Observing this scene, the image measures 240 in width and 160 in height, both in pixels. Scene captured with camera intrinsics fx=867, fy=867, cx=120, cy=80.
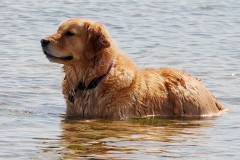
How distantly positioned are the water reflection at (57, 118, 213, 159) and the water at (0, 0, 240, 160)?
11 millimetres

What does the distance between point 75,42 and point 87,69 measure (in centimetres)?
39

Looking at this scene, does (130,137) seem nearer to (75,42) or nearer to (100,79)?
(100,79)

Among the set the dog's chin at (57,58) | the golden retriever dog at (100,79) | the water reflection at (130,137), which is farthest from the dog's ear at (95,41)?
the water reflection at (130,137)

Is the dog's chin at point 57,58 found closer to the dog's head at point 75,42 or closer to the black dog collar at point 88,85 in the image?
the dog's head at point 75,42

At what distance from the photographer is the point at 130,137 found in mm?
10164

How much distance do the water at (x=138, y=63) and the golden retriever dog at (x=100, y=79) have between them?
0.80 ft

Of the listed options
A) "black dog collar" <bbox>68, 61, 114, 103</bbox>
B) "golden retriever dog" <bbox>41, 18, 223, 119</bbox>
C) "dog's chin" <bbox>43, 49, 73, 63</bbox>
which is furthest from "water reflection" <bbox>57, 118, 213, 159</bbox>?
"dog's chin" <bbox>43, 49, 73, 63</bbox>

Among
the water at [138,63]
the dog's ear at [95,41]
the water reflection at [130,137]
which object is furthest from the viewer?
the dog's ear at [95,41]

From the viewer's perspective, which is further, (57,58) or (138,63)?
(138,63)

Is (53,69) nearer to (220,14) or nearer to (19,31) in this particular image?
(19,31)

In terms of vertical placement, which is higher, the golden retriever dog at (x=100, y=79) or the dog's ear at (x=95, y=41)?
the dog's ear at (x=95, y=41)

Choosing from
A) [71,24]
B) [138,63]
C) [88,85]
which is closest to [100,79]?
[88,85]

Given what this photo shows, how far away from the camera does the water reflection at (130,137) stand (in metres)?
9.16

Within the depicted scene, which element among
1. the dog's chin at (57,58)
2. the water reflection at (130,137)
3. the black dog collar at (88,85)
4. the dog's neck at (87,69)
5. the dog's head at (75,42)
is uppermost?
the dog's head at (75,42)
